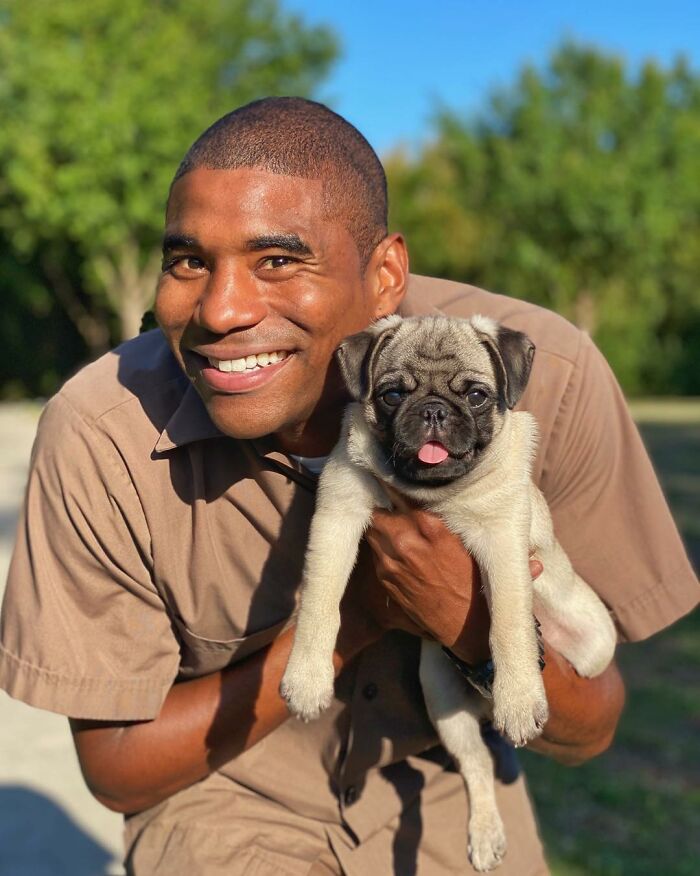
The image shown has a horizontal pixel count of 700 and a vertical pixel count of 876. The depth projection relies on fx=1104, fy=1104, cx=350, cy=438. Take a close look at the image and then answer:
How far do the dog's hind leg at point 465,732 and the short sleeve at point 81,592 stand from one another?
86 centimetres

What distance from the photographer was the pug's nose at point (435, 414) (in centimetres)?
313

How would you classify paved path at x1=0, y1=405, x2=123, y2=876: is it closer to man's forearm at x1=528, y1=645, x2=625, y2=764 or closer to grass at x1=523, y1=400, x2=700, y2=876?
grass at x1=523, y1=400, x2=700, y2=876

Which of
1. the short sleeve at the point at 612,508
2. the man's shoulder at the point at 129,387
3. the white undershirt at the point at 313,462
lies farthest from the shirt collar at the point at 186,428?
the short sleeve at the point at 612,508

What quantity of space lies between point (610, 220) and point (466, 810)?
134 ft

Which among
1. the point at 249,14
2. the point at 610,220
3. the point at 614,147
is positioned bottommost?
the point at 610,220

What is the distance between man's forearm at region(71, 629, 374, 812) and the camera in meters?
3.49

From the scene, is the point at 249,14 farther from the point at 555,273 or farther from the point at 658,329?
the point at 658,329

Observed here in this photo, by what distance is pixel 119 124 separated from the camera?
104 feet

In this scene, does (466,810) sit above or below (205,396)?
below

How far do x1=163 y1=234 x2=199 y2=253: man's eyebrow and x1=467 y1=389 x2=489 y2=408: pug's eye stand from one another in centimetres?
92

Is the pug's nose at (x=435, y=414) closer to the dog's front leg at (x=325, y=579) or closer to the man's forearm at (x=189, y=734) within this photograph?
the dog's front leg at (x=325, y=579)

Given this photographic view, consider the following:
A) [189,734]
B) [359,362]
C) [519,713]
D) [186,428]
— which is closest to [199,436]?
[186,428]

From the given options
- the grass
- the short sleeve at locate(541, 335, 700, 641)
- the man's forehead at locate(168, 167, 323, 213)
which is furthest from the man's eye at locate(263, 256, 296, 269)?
the grass

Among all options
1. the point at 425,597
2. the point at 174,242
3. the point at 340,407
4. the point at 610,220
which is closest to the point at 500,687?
the point at 425,597
